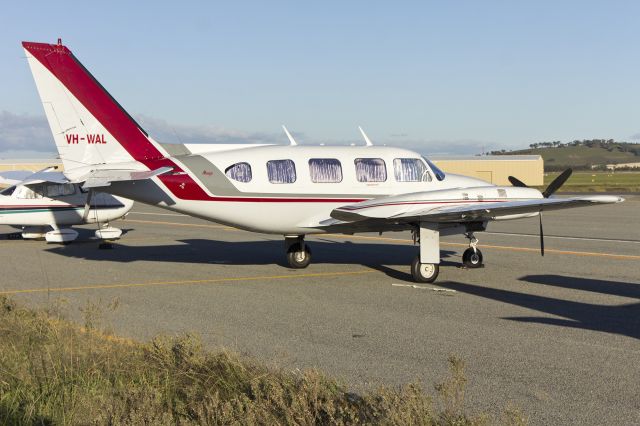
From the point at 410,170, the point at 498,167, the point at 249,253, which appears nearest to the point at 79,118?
the point at 249,253

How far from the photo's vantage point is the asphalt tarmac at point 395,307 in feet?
26.5

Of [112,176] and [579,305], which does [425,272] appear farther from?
[112,176]

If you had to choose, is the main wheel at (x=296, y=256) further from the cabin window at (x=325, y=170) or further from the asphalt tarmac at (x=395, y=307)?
the cabin window at (x=325, y=170)

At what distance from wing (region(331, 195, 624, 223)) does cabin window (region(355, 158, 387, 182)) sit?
802mm

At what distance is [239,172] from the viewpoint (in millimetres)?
15836

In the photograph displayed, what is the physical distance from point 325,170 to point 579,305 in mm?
6554

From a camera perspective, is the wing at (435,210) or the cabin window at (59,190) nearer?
the wing at (435,210)

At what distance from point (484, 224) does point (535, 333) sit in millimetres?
6414

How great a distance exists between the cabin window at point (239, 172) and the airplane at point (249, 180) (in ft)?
0.07

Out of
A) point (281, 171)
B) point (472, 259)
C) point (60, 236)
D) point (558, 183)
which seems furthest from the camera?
point (60, 236)

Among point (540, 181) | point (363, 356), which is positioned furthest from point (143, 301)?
point (540, 181)

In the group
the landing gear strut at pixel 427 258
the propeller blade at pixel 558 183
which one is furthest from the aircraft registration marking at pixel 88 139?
the propeller blade at pixel 558 183

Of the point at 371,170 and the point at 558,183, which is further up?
the point at 371,170

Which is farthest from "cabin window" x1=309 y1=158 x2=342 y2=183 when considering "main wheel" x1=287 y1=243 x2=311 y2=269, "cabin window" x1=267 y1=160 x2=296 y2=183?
"main wheel" x1=287 y1=243 x2=311 y2=269
